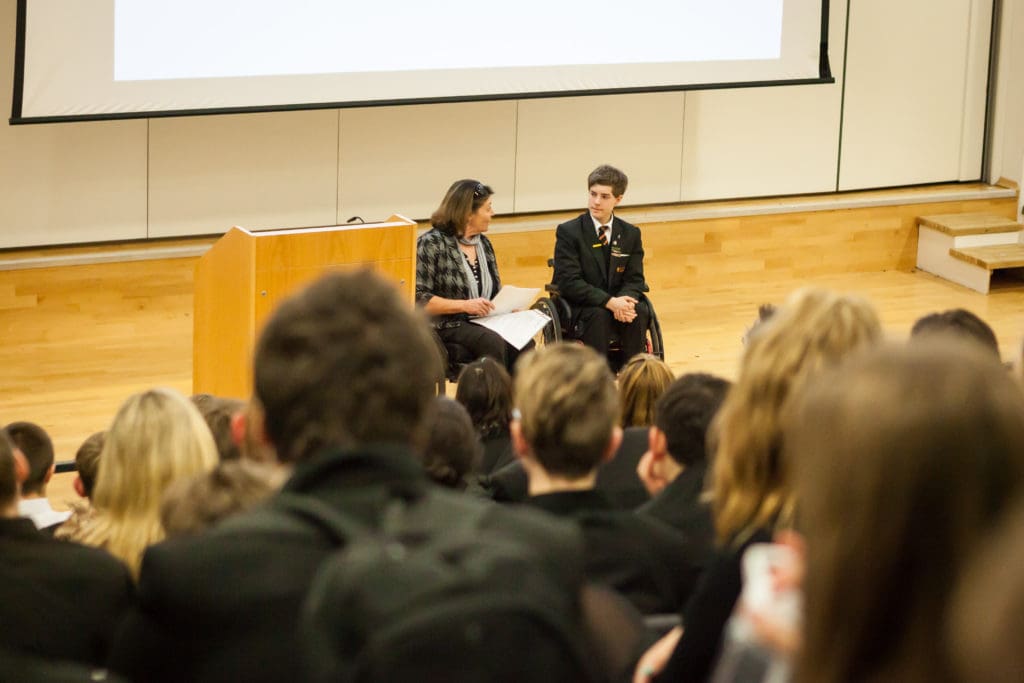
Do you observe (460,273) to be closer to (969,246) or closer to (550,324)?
(550,324)

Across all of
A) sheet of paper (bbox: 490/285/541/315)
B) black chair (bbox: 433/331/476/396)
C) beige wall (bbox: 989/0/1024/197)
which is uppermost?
beige wall (bbox: 989/0/1024/197)

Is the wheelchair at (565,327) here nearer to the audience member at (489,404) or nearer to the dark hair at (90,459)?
the audience member at (489,404)

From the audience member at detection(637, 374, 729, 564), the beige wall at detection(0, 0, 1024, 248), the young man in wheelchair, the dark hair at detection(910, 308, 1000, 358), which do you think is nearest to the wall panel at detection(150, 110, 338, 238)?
the beige wall at detection(0, 0, 1024, 248)

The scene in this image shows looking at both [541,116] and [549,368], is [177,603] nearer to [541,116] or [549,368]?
[549,368]

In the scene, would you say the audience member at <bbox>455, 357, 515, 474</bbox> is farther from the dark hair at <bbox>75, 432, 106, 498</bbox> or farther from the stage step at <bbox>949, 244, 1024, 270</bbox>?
the stage step at <bbox>949, 244, 1024, 270</bbox>

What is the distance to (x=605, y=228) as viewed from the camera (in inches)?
219

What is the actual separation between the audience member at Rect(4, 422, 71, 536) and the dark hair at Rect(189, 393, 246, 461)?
0.32 m

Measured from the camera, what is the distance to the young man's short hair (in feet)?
6.42

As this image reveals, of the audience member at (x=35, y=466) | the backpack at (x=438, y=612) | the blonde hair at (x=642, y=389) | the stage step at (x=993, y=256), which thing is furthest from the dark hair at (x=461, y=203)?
the backpack at (x=438, y=612)

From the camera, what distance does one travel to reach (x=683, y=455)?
2277 mm

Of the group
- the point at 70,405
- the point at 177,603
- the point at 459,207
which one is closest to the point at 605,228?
the point at 459,207

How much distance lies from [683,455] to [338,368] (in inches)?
47.8

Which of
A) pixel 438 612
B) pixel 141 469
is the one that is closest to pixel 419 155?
pixel 141 469

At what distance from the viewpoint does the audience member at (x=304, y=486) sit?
1140 mm
